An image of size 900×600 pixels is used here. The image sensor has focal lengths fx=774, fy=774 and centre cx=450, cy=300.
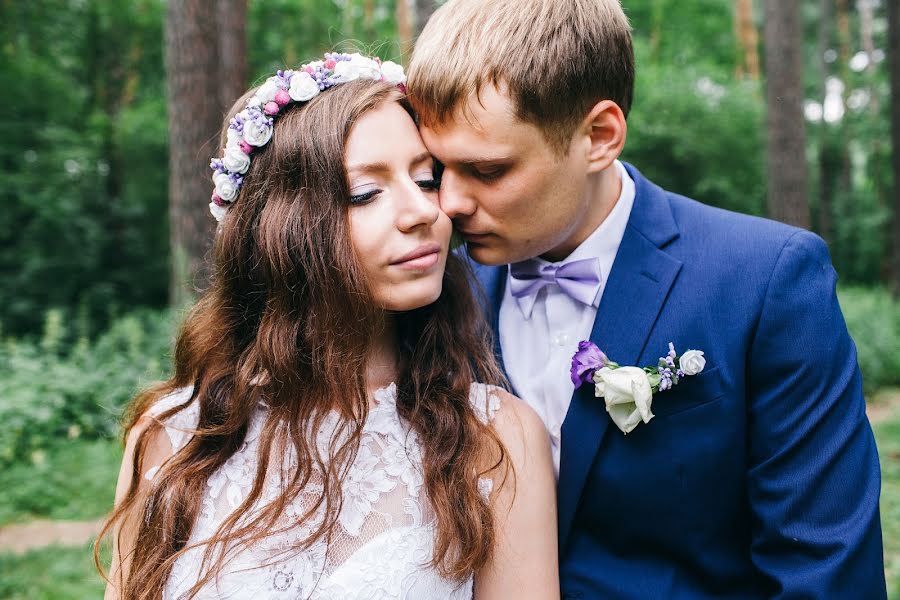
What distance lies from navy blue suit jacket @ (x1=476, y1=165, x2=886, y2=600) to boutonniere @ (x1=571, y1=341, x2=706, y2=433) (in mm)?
64

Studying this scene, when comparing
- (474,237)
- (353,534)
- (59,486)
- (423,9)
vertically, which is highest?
(423,9)

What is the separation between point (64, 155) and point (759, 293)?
43.9ft

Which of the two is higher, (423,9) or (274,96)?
(423,9)

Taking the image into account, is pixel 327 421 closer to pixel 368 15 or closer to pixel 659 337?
pixel 659 337

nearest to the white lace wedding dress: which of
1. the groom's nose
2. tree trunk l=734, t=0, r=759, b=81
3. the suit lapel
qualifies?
the suit lapel

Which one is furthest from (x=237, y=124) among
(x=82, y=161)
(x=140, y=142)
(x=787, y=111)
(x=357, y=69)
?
(x=140, y=142)

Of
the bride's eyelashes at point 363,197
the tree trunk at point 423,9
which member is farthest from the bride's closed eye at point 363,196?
the tree trunk at point 423,9

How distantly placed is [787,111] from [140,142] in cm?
1235

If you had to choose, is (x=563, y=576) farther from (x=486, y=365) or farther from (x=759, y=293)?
(x=759, y=293)

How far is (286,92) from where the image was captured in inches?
84.8

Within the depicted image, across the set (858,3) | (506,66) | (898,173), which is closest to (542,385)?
(506,66)

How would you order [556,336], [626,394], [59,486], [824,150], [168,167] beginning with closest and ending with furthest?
[626,394], [556,336], [59,486], [168,167], [824,150]

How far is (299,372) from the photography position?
2246mm

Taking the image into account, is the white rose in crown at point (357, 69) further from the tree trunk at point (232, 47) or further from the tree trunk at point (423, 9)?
the tree trunk at point (232, 47)
